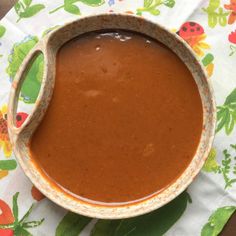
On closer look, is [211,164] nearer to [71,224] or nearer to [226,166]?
[226,166]

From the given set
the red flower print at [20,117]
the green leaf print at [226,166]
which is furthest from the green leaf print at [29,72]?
the green leaf print at [226,166]

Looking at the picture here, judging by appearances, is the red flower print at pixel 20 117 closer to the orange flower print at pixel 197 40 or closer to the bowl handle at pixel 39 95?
the bowl handle at pixel 39 95

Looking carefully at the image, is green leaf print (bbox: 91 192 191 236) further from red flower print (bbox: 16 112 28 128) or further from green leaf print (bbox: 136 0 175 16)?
green leaf print (bbox: 136 0 175 16)

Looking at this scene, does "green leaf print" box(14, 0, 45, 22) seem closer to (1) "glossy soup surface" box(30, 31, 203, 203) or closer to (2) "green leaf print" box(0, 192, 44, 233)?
(1) "glossy soup surface" box(30, 31, 203, 203)

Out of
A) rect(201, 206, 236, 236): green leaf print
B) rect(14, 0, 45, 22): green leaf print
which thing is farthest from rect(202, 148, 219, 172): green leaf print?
rect(14, 0, 45, 22): green leaf print

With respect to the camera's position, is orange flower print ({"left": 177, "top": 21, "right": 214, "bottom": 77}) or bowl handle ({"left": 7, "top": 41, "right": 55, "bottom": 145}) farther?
orange flower print ({"left": 177, "top": 21, "right": 214, "bottom": 77})

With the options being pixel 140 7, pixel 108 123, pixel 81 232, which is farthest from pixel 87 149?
pixel 140 7

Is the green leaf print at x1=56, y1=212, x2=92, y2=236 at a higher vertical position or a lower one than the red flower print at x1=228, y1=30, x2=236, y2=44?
lower

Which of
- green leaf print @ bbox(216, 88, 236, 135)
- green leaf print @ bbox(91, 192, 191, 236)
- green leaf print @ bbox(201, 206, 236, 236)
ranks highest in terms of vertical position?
green leaf print @ bbox(216, 88, 236, 135)
